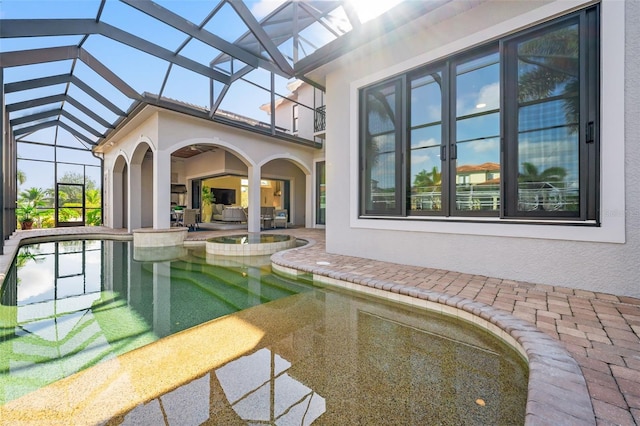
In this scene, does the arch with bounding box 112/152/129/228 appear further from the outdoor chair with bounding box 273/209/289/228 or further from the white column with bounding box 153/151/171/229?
the outdoor chair with bounding box 273/209/289/228

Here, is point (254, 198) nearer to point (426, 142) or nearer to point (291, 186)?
point (291, 186)

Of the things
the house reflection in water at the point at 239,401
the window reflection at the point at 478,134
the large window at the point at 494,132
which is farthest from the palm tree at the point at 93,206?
the window reflection at the point at 478,134

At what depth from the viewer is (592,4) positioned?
128 inches

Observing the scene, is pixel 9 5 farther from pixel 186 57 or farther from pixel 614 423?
pixel 614 423

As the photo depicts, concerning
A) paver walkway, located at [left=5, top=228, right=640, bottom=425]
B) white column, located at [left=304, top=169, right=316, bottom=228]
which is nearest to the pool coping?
paver walkway, located at [left=5, top=228, right=640, bottom=425]

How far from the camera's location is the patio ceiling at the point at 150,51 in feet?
17.5

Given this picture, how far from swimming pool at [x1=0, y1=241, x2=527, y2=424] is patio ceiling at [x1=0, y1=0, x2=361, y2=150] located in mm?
4410

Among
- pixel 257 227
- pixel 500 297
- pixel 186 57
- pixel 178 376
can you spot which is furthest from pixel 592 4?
pixel 257 227

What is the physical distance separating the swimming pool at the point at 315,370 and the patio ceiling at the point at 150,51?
4410 mm

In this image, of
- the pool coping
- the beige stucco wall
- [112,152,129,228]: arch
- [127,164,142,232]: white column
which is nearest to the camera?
the pool coping

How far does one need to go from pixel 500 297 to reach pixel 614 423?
1.86 m

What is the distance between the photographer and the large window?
3.38 meters

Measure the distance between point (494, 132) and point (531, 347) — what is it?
3.06 m

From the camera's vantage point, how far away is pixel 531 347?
6.70 ft
